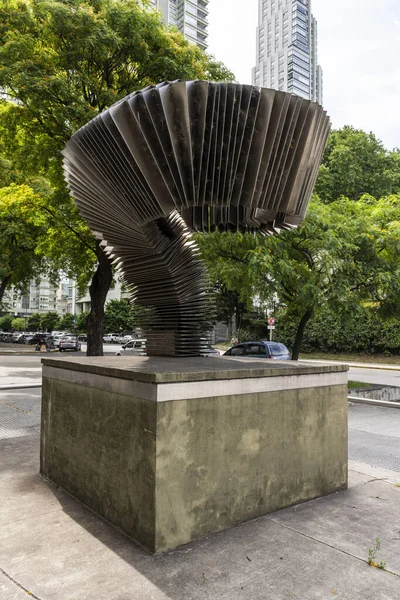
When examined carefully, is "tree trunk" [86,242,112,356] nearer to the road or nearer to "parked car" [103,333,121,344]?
the road

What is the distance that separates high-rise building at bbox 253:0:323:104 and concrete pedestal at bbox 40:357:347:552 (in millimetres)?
142627

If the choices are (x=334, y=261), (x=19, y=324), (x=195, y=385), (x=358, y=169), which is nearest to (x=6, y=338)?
(x=19, y=324)

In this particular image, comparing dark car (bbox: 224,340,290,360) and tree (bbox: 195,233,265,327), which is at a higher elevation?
tree (bbox: 195,233,265,327)

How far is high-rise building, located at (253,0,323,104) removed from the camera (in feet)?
446

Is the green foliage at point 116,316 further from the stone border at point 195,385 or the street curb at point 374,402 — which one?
the stone border at point 195,385

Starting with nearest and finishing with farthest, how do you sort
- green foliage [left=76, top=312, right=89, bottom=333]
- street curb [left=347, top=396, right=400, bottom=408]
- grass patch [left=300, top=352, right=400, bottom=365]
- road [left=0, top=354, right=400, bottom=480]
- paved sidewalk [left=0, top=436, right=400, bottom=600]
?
paved sidewalk [left=0, top=436, right=400, bottom=600]
road [left=0, top=354, right=400, bottom=480]
street curb [left=347, top=396, right=400, bottom=408]
grass patch [left=300, top=352, right=400, bottom=365]
green foliage [left=76, top=312, right=89, bottom=333]

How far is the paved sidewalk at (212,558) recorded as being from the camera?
3.07 metres

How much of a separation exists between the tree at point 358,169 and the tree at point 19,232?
23.9 m

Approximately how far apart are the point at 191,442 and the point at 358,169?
40.8m

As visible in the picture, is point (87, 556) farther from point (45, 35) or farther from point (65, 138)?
point (45, 35)

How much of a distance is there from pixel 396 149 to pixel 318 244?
135 ft

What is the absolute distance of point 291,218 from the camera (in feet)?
19.9

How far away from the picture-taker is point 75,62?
1380 centimetres

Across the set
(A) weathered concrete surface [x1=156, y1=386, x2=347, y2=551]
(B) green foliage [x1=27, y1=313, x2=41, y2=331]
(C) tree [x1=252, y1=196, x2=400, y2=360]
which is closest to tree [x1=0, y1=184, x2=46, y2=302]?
(C) tree [x1=252, y1=196, x2=400, y2=360]
